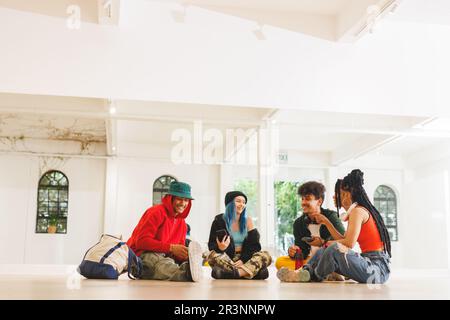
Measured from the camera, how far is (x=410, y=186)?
651 cm

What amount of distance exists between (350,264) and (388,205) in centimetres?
307

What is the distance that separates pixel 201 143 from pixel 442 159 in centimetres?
302

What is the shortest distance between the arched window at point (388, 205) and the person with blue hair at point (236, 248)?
239cm

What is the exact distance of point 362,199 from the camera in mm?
3846

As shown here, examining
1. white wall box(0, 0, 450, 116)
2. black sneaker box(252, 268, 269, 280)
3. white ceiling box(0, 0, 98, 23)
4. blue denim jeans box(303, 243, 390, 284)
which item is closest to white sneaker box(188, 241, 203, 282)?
black sneaker box(252, 268, 269, 280)

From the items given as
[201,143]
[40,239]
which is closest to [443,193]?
[201,143]

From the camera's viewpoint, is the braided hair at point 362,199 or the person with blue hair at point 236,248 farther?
the person with blue hair at point 236,248

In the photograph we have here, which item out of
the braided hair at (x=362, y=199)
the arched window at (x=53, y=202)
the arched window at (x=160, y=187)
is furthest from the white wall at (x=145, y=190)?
the braided hair at (x=362, y=199)

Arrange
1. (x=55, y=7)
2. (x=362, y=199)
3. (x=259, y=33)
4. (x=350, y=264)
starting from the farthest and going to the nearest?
(x=259, y=33) < (x=55, y=7) < (x=362, y=199) < (x=350, y=264)

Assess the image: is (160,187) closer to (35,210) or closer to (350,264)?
(35,210)

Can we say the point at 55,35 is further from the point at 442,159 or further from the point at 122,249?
the point at 442,159

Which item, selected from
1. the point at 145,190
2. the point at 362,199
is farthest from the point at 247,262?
the point at 145,190

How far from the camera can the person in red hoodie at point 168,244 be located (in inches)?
153

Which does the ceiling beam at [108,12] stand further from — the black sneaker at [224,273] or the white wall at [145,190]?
the black sneaker at [224,273]
